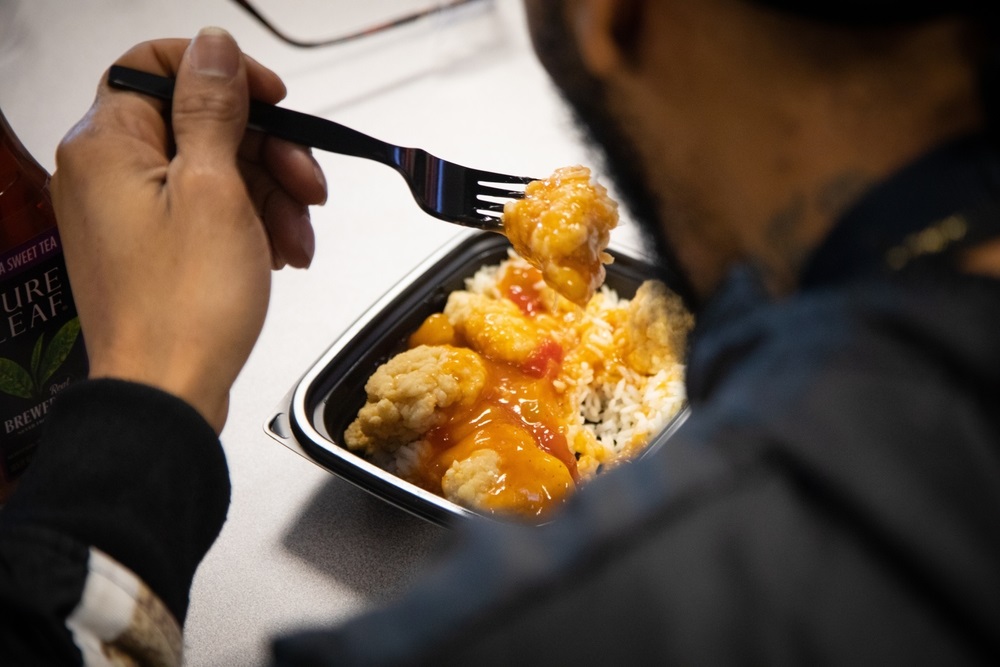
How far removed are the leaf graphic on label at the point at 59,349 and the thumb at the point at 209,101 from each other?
8.1 inches

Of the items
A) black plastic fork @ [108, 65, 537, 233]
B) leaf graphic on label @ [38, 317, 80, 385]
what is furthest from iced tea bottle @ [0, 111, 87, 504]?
black plastic fork @ [108, 65, 537, 233]

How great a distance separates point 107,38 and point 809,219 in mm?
1536

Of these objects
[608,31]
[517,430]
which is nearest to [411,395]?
[517,430]

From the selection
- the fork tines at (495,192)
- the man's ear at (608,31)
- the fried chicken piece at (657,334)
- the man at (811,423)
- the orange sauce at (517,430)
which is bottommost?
the orange sauce at (517,430)

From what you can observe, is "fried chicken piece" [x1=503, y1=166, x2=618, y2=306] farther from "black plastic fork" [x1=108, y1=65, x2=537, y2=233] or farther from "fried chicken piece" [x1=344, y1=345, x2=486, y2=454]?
"fried chicken piece" [x1=344, y1=345, x2=486, y2=454]

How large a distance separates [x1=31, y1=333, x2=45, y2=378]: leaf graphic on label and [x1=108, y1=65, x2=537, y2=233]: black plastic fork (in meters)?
0.22

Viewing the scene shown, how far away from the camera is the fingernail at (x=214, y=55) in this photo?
732 mm

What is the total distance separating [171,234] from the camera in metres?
0.68

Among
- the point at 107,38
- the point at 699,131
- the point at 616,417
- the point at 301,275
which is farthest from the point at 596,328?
the point at 107,38

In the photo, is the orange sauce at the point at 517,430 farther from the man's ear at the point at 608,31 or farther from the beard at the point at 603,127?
the man's ear at the point at 608,31

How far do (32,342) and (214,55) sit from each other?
11.2 inches

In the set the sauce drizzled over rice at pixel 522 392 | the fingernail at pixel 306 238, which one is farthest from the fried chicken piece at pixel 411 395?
→ the fingernail at pixel 306 238

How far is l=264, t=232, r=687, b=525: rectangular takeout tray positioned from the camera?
828 millimetres

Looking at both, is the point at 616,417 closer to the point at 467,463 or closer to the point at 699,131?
the point at 467,463
